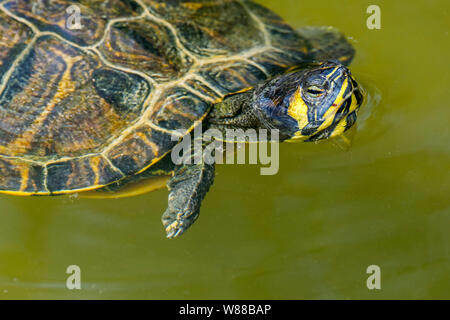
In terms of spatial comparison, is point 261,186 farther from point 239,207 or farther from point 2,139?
point 2,139

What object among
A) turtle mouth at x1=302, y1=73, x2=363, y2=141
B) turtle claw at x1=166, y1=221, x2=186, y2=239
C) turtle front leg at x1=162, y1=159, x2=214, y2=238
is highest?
turtle mouth at x1=302, y1=73, x2=363, y2=141

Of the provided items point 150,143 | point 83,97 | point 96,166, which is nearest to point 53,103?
point 83,97

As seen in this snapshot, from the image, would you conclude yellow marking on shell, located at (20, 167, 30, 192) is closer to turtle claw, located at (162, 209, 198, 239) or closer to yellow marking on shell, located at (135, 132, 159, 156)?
yellow marking on shell, located at (135, 132, 159, 156)

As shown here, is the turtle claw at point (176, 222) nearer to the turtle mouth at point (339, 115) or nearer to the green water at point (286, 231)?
the green water at point (286, 231)

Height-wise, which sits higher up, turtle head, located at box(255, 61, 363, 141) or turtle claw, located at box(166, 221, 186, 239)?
turtle head, located at box(255, 61, 363, 141)

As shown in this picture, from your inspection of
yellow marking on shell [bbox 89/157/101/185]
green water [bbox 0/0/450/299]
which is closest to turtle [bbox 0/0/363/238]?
yellow marking on shell [bbox 89/157/101/185]

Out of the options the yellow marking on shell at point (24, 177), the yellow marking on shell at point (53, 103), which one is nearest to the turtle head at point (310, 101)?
the yellow marking on shell at point (53, 103)

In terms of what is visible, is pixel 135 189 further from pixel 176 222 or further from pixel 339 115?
pixel 339 115

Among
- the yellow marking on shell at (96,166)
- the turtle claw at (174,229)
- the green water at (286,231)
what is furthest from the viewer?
the green water at (286,231)
